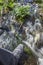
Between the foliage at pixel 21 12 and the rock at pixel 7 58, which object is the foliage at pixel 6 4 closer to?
the foliage at pixel 21 12

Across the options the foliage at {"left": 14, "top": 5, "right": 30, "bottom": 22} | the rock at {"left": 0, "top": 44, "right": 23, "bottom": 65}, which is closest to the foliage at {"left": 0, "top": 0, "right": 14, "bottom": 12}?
the foliage at {"left": 14, "top": 5, "right": 30, "bottom": 22}

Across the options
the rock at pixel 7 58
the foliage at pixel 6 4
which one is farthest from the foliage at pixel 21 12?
the rock at pixel 7 58

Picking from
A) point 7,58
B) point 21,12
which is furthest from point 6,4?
point 7,58

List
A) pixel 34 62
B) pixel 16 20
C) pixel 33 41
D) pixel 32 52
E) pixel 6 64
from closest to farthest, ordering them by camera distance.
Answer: pixel 6 64 → pixel 34 62 → pixel 32 52 → pixel 33 41 → pixel 16 20

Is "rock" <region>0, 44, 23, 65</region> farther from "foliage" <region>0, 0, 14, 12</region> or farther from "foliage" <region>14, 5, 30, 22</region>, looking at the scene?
"foliage" <region>0, 0, 14, 12</region>

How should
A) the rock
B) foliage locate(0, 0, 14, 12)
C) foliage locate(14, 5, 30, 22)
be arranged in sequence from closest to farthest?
the rock, foliage locate(14, 5, 30, 22), foliage locate(0, 0, 14, 12)

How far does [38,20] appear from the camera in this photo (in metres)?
6.55

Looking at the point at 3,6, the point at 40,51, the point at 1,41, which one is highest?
the point at 3,6

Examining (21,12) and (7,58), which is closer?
(7,58)

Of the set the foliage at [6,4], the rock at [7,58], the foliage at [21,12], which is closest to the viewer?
the rock at [7,58]

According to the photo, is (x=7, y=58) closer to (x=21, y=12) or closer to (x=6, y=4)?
(x=21, y=12)

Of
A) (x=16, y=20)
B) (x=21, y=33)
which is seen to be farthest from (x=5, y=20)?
(x=21, y=33)

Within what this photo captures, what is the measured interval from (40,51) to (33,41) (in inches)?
16.8

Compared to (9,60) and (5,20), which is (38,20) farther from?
(9,60)
